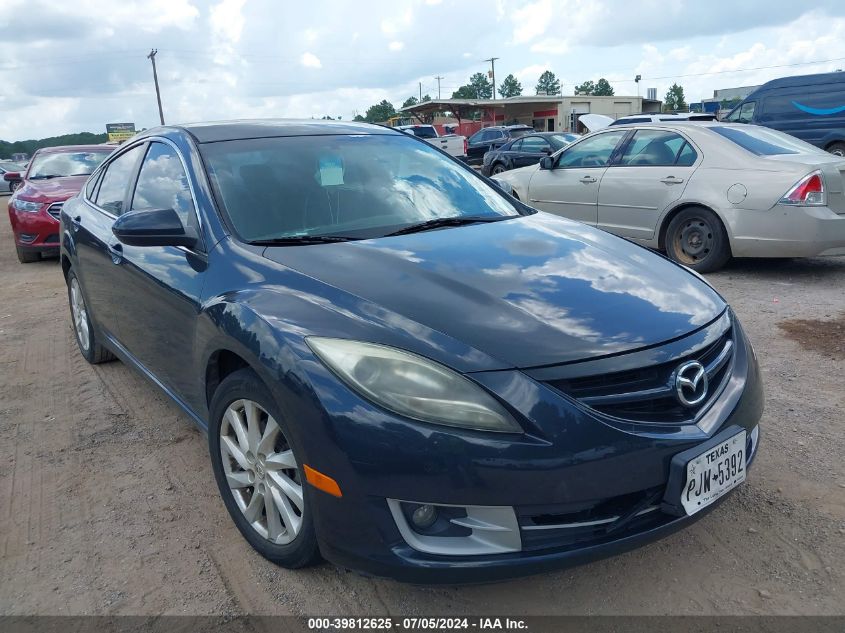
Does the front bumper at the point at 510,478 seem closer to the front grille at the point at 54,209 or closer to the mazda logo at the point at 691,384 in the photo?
the mazda logo at the point at 691,384

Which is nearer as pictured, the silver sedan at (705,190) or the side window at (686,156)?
the silver sedan at (705,190)

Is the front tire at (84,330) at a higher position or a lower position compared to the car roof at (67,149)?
lower

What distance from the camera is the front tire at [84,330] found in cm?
466

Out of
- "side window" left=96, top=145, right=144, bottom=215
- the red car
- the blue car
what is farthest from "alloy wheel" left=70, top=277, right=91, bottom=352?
the red car

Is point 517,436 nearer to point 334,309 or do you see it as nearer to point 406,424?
point 406,424

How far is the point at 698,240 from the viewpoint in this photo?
672 centimetres

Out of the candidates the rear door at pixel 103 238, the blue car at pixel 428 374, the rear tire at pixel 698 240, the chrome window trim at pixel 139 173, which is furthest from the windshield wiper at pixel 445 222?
the rear tire at pixel 698 240

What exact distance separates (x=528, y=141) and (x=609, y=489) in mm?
16790

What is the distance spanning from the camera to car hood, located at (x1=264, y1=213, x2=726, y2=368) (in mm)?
2111

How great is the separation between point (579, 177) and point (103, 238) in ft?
17.3

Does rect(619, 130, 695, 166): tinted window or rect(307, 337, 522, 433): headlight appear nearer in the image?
rect(307, 337, 522, 433): headlight

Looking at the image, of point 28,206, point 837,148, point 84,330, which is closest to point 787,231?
point 84,330

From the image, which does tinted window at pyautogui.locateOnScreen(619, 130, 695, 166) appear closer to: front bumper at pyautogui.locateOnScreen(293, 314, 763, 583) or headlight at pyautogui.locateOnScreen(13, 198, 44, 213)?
front bumper at pyautogui.locateOnScreen(293, 314, 763, 583)

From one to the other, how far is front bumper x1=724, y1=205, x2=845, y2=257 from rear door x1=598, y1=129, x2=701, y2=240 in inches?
26.8
